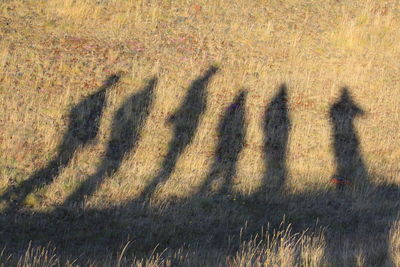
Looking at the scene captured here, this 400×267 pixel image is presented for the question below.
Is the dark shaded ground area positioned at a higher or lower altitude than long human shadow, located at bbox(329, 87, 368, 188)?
lower

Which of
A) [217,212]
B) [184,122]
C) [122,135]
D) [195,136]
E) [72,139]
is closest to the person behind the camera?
[217,212]

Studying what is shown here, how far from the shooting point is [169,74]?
13.5m

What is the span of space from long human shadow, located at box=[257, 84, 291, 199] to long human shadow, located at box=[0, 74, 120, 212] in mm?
3204

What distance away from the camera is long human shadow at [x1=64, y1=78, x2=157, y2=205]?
8883 millimetres

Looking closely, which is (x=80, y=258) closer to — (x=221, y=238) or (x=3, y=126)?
(x=221, y=238)

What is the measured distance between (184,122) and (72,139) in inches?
97.3

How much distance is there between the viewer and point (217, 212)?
8984mm

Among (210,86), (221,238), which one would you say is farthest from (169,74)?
(221,238)

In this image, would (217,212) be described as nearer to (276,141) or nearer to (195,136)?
(195,136)

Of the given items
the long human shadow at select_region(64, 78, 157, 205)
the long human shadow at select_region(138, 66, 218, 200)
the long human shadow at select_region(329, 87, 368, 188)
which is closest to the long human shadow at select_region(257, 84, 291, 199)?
the long human shadow at select_region(329, 87, 368, 188)

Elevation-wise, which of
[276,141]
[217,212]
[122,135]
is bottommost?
[217,212]

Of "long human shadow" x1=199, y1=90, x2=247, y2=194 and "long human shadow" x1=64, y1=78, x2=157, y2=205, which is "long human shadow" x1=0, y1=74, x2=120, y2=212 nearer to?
"long human shadow" x1=64, y1=78, x2=157, y2=205

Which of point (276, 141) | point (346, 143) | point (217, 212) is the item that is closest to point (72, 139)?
point (217, 212)

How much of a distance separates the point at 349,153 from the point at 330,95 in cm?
272
